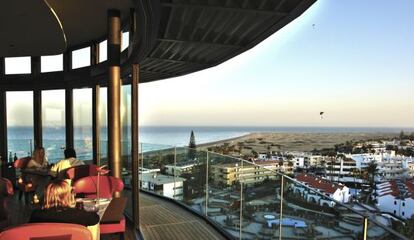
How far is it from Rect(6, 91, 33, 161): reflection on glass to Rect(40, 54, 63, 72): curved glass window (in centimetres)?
70

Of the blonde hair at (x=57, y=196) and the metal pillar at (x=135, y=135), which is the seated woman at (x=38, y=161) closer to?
the metal pillar at (x=135, y=135)

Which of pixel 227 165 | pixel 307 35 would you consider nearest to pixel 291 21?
pixel 227 165

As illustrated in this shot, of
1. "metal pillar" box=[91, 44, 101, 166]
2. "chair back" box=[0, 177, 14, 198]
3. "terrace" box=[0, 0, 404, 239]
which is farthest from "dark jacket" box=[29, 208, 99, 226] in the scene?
"metal pillar" box=[91, 44, 101, 166]

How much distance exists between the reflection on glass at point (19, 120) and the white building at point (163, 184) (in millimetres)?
3020

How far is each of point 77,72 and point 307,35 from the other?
3977cm

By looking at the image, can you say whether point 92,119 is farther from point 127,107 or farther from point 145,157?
point 127,107

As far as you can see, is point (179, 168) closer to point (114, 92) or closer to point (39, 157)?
point (114, 92)

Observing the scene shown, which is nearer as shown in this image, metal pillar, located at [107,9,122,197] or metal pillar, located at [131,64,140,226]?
metal pillar, located at [131,64,140,226]

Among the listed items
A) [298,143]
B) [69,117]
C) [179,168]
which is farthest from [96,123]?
[298,143]

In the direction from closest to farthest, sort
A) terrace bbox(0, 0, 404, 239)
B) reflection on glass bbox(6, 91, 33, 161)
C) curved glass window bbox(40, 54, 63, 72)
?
terrace bbox(0, 0, 404, 239)
curved glass window bbox(40, 54, 63, 72)
reflection on glass bbox(6, 91, 33, 161)

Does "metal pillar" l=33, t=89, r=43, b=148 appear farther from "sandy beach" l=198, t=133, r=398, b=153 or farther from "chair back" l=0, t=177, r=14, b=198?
"sandy beach" l=198, t=133, r=398, b=153

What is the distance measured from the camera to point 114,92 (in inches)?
233

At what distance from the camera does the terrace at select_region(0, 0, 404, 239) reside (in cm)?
393

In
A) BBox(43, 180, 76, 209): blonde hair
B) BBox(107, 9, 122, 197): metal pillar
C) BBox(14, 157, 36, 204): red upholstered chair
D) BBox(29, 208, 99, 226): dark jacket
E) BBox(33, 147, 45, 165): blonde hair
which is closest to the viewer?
BBox(29, 208, 99, 226): dark jacket
